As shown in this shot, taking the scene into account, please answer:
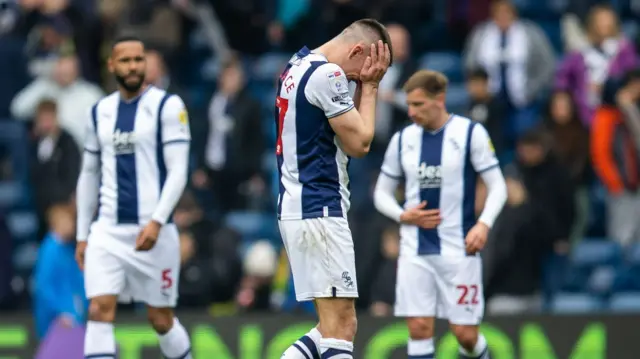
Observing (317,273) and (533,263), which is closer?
(317,273)

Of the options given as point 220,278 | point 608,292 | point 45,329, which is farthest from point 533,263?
point 45,329

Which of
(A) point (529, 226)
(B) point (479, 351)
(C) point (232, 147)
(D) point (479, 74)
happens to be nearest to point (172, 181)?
(B) point (479, 351)

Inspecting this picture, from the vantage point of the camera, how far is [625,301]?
15.0m

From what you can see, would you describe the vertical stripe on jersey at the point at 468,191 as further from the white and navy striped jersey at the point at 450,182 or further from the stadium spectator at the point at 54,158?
the stadium spectator at the point at 54,158

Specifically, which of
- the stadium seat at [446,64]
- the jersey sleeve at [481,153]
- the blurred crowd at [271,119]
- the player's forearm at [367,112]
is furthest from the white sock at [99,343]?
the stadium seat at [446,64]

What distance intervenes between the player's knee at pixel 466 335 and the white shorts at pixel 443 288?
1.7 inches

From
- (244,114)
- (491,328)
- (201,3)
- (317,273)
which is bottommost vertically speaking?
(491,328)

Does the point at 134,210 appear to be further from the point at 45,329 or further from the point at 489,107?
the point at 489,107

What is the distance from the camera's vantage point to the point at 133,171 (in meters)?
10.9

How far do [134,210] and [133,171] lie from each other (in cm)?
29

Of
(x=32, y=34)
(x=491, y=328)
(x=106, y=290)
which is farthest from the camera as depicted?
(x=32, y=34)

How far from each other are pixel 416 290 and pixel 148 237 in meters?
2.09

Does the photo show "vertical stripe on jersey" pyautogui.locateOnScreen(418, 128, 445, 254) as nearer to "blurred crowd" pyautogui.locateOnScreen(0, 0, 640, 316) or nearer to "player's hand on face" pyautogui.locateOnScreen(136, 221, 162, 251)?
"player's hand on face" pyautogui.locateOnScreen(136, 221, 162, 251)

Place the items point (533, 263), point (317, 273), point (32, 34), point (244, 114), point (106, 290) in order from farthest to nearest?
point (32, 34)
point (244, 114)
point (533, 263)
point (106, 290)
point (317, 273)
